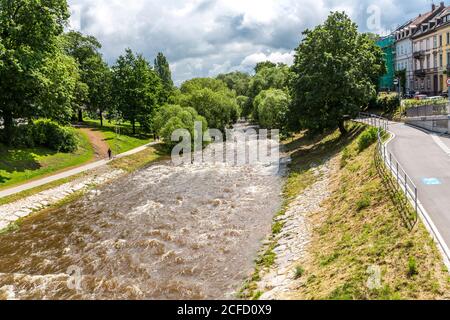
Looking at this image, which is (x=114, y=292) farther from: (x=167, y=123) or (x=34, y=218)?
(x=167, y=123)

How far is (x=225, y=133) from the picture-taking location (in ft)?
224

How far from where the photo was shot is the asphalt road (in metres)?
15.9

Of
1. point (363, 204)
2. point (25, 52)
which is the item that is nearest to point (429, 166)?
point (363, 204)

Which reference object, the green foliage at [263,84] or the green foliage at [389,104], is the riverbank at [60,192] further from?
the green foliage at [263,84]

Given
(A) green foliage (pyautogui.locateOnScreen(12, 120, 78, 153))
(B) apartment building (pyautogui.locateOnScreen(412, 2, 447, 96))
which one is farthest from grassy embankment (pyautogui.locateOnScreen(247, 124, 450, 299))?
(B) apartment building (pyautogui.locateOnScreen(412, 2, 447, 96))

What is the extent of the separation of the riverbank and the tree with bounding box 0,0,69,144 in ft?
31.4

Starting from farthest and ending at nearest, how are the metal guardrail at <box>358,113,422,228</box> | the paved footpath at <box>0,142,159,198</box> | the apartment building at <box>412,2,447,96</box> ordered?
the apartment building at <box>412,2,447,96</box>, the paved footpath at <box>0,142,159,198</box>, the metal guardrail at <box>358,113,422,228</box>

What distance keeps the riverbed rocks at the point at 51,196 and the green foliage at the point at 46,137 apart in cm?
746

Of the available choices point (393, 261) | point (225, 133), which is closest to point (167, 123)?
point (225, 133)

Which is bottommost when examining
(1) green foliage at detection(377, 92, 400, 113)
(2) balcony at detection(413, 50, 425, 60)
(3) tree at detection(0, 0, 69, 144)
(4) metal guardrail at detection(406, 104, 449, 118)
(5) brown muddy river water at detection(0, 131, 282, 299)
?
(5) brown muddy river water at detection(0, 131, 282, 299)

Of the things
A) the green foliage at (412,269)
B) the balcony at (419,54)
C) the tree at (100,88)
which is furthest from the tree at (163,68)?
the green foliage at (412,269)

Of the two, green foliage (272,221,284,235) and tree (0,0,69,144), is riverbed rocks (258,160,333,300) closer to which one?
green foliage (272,221,284,235)

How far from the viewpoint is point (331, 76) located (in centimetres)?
3772

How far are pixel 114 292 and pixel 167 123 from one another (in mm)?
37611
